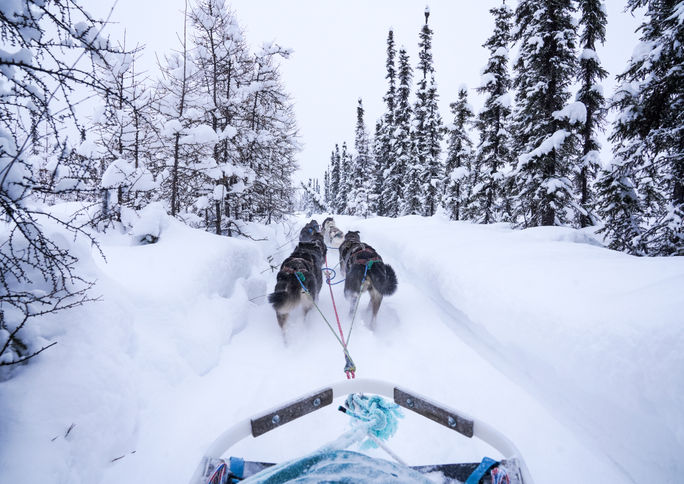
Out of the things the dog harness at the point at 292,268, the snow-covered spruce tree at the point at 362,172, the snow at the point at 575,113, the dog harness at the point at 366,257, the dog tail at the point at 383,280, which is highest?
the snow-covered spruce tree at the point at 362,172

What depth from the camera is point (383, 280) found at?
14.7 ft

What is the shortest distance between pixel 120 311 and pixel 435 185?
20880 mm

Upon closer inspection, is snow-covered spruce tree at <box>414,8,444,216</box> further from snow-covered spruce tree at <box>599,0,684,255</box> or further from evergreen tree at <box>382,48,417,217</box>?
snow-covered spruce tree at <box>599,0,684,255</box>

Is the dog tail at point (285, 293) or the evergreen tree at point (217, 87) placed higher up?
the evergreen tree at point (217, 87)

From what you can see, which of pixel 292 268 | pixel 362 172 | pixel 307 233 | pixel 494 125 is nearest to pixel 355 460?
pixel 292 268

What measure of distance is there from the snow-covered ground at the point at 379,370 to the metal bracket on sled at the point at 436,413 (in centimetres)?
87

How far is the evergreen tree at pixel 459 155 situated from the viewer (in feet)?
57.9

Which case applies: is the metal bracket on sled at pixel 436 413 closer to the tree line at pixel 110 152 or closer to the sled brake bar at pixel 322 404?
the sled brake bar at pixel 322 404

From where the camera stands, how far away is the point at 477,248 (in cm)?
610

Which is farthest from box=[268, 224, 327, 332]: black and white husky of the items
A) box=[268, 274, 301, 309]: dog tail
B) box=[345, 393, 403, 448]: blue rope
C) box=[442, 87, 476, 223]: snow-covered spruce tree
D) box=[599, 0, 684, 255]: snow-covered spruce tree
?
box=[442, 87, 476, 223]: snow-covered spruce tree

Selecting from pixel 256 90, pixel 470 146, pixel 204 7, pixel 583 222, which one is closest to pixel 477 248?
pixel 256 90

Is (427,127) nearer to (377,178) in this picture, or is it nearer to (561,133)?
(377,178)

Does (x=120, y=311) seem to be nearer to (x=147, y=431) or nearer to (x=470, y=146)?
(x=147, y=431)

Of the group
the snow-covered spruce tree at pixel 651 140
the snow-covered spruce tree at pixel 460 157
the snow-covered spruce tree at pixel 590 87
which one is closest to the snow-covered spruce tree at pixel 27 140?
the snow-covered spruce tree at pixel 651 140
